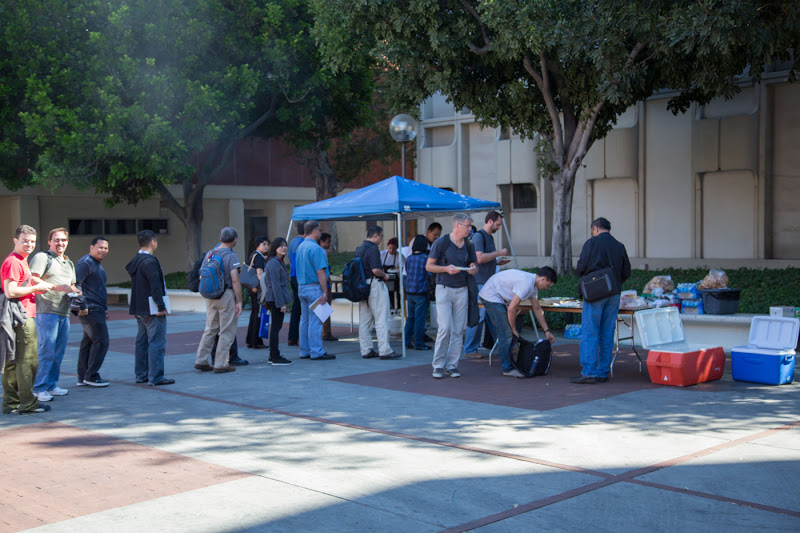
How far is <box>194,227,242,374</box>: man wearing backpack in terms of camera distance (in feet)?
33.8

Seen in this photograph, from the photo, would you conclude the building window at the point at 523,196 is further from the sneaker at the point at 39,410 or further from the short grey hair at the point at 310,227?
the sneaker at the point at 39,410

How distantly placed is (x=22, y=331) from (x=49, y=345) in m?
0.88

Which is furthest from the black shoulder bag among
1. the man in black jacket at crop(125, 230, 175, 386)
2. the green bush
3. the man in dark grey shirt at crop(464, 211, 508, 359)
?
the man in black jacket at crop(125, 230, 175, 386)

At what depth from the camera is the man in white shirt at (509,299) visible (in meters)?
9.66

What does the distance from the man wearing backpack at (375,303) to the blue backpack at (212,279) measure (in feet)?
7.32

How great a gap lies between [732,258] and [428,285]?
471 inches

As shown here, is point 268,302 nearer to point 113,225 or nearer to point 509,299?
point 509,299

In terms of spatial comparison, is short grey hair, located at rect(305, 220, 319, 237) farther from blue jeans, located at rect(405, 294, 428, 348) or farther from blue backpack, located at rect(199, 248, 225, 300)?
blue jeans, located at rect(405, 294, 428, 348)

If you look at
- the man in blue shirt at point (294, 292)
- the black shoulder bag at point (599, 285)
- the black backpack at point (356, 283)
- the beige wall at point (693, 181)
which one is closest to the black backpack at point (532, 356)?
the black shoulder bag at point (599, 285)

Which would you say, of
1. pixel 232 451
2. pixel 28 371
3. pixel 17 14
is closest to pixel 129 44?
pixel 17 14

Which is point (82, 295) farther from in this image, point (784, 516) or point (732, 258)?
point (732, 258)

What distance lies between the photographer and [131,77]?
70.7 ft

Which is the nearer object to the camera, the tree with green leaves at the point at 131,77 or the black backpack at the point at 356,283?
the black backpack at the point at 356,283

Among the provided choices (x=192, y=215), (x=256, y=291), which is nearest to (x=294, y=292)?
(x=256, y=291)
